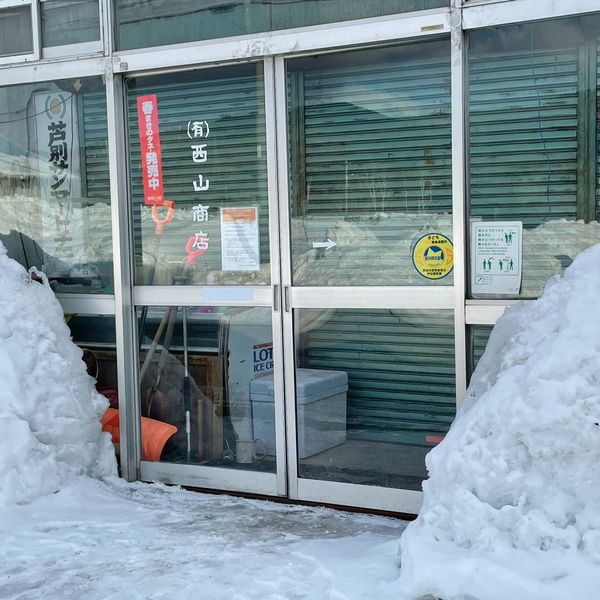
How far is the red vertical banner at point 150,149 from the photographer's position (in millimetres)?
6070

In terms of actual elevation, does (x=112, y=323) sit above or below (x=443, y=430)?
above

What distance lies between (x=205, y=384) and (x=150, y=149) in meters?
1.64

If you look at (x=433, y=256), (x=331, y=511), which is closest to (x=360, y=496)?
(x=331, y=511)

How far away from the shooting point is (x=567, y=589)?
138 inches

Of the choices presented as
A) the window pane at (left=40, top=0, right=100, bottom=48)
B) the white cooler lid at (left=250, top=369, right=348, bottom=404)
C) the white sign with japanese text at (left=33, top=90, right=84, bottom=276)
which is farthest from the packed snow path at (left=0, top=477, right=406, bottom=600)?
the window pane at (left=40, top=0, right=100, bottom=48)

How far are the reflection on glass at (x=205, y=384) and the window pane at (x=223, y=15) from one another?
1779mm

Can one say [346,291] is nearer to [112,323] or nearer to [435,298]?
[435,298]

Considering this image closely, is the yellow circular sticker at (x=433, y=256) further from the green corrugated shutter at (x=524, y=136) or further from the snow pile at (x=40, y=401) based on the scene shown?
the snow pile at (x=40, y=401)

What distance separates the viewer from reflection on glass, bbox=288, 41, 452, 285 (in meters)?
5.23

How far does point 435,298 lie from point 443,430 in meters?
0.81

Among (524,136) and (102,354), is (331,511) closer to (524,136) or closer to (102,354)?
(102,354)

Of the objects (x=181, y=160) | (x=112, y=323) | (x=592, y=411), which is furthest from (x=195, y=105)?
(x=592, y=411)

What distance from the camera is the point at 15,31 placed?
253 inches

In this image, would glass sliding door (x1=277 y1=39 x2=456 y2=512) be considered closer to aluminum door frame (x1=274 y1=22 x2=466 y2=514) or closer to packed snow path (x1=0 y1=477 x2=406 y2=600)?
aluminum door frame (x1=274 y1=22 x2=466 y2=514)
